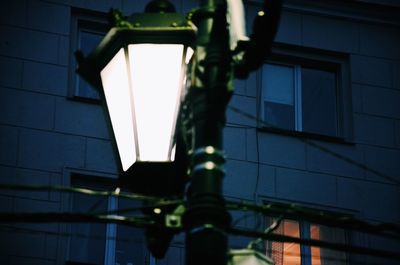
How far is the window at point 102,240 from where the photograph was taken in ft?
36.6

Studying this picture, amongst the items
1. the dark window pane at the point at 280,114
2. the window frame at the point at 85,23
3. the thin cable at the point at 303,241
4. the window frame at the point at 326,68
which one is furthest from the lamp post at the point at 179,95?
the window frame at the point at 326,68

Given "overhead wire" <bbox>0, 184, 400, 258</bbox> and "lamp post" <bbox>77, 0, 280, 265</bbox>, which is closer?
"lamp post" <bbox>77, 0, 280, 265</bbox>

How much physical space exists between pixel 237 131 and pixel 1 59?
2650mm

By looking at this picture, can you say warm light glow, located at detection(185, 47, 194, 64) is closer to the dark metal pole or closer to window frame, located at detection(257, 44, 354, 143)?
the dark metal pole

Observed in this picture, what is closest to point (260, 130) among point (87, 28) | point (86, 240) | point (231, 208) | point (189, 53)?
point (87, 28)

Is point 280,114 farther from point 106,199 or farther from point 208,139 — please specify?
point 208,139

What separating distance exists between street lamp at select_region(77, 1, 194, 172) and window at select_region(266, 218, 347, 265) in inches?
216

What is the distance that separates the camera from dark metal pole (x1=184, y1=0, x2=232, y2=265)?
5.32 meters

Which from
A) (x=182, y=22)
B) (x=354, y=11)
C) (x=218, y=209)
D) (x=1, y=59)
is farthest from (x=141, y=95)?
(x=354, y=11)

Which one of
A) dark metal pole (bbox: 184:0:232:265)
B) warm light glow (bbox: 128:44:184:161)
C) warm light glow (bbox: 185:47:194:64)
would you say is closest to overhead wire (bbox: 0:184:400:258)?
dark metal pole (bbox: 184:0:232:265)

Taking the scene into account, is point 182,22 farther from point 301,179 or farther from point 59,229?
point 301,179

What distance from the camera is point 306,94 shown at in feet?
43.0

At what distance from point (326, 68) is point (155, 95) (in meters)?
7.36

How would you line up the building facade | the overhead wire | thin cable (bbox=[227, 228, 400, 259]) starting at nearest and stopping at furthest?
the overhead wire, thin cable (bbox=[227, 228, 400, 259]), the building facade
